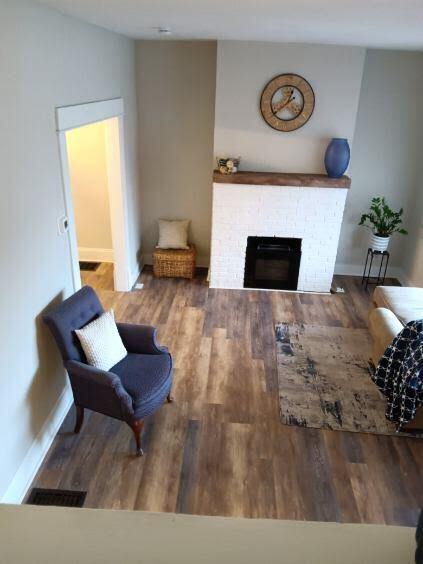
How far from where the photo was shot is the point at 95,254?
548 centimetres

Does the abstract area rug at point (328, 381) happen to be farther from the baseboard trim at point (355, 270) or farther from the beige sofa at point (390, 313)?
the baseboard trim at point (355, 270)

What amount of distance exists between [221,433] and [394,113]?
12.9ft

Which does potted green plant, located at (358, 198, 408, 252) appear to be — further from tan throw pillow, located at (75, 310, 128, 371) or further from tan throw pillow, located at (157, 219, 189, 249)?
tan throw pillow, located at (75, 310, 128, 371)

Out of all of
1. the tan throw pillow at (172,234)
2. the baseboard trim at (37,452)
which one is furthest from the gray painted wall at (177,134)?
the baseboard trim at (37,452)

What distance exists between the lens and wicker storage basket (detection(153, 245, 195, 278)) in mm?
5020

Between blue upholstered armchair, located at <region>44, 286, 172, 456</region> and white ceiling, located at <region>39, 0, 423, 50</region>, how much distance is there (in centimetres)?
173

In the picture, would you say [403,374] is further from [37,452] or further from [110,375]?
[37,452]

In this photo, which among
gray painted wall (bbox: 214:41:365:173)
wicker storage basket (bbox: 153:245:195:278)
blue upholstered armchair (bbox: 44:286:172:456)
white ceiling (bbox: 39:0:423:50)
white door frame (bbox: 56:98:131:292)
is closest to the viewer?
white ceiling (bbox: 39:0:423:50)

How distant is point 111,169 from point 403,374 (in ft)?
10.5

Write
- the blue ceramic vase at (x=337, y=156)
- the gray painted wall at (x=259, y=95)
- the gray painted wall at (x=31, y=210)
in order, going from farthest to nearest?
the blue ceramic vase at (x=337, y=156) → the gray painted wall at (x=259, y=95) → the gray painted wall at (x=31, y=210)

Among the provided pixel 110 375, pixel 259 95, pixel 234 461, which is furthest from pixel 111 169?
pixel 234 461

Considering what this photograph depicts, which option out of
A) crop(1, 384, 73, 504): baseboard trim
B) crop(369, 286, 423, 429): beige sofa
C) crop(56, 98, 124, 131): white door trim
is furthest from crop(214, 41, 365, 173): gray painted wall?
crop(1, 384, 73, 504): baseboard trim

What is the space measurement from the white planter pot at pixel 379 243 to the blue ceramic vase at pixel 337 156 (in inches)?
35.8

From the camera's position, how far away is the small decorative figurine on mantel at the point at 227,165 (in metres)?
4.47
